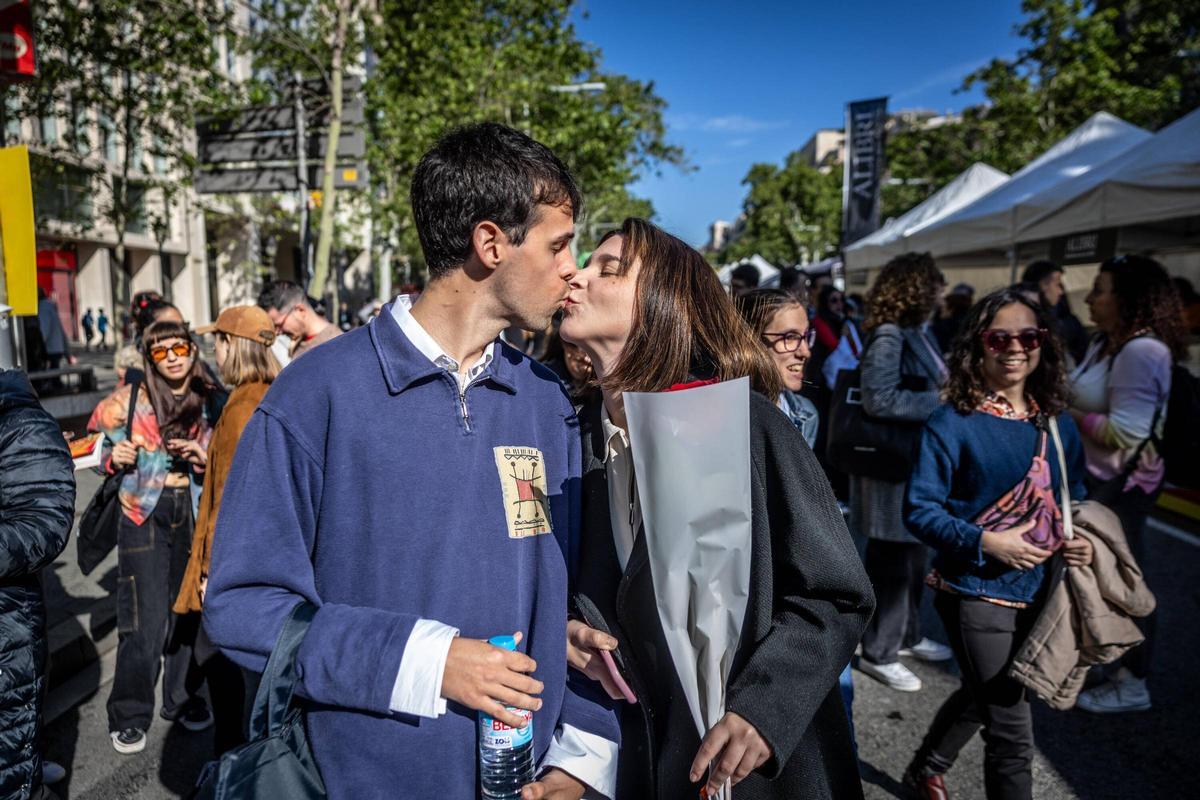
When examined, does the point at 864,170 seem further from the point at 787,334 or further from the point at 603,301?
the point at 603,301

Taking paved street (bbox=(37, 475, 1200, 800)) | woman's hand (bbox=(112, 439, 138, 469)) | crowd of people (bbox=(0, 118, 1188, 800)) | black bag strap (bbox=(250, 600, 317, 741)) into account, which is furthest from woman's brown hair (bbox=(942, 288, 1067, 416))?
woman's hand (bbox=(112, 439, 138, 469))

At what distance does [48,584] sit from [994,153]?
20796 mm

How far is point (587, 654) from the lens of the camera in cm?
161

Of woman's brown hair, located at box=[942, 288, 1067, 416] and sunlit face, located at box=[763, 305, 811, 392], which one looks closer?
woman's brown hair, located at box=[942, 288, 1067, 416]

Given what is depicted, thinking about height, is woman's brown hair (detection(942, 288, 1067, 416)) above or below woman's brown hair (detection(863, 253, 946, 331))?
below

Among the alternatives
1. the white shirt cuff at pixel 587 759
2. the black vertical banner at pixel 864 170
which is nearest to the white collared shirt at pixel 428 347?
the white shirt cuff at pixel 587 759

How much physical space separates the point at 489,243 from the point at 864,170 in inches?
716

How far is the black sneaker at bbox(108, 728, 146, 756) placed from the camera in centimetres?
335

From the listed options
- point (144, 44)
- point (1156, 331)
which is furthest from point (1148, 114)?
point (144, 44)

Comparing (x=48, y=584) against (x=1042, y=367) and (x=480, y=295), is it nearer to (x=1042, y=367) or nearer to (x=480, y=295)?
(x=480, y=295)

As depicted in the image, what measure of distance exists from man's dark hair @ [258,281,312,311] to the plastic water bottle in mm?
3437

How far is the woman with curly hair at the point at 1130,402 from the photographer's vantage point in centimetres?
351

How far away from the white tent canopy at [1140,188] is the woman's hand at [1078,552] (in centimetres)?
433

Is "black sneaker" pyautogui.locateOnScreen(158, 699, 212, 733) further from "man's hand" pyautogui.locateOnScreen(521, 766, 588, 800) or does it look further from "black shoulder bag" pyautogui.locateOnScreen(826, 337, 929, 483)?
"black shoulder bag" pyautogui.locateOnScreen(826, 337, 929, 483)
